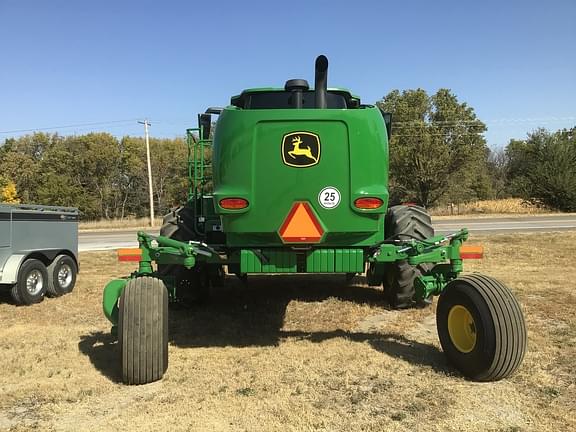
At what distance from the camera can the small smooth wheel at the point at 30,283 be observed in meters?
7.30

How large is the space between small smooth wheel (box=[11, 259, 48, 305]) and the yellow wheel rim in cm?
589

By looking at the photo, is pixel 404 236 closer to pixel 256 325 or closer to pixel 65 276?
pixel 256 325

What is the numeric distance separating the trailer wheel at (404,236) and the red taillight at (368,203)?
53.0 inches

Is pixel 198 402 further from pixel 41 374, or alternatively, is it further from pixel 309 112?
pixel 309 112

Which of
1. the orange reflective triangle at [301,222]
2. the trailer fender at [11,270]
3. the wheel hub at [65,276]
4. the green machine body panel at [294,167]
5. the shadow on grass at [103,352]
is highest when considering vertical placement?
the green machine body panel at [294,167]

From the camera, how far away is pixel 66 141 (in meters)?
47.7

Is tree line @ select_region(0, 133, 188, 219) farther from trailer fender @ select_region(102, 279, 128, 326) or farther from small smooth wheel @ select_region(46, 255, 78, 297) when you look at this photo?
trailer fender @ select_region(102, 279, 128, 326)

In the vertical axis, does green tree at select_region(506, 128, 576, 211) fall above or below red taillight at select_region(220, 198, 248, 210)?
above

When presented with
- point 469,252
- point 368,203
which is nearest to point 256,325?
point 368,203

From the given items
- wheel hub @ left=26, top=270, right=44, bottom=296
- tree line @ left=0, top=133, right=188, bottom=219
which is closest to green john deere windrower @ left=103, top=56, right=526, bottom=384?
wheel hub @ left=26, top=270, right=44, bottom=296

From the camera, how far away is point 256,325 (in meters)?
5.97

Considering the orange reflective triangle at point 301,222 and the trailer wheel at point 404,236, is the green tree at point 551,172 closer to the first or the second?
the trailer wheel at point 404,236

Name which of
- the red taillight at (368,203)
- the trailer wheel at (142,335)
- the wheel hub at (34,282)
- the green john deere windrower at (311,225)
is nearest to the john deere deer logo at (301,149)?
the green john deere windrower at (311,225)

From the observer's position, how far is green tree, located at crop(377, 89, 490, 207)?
3497cm
